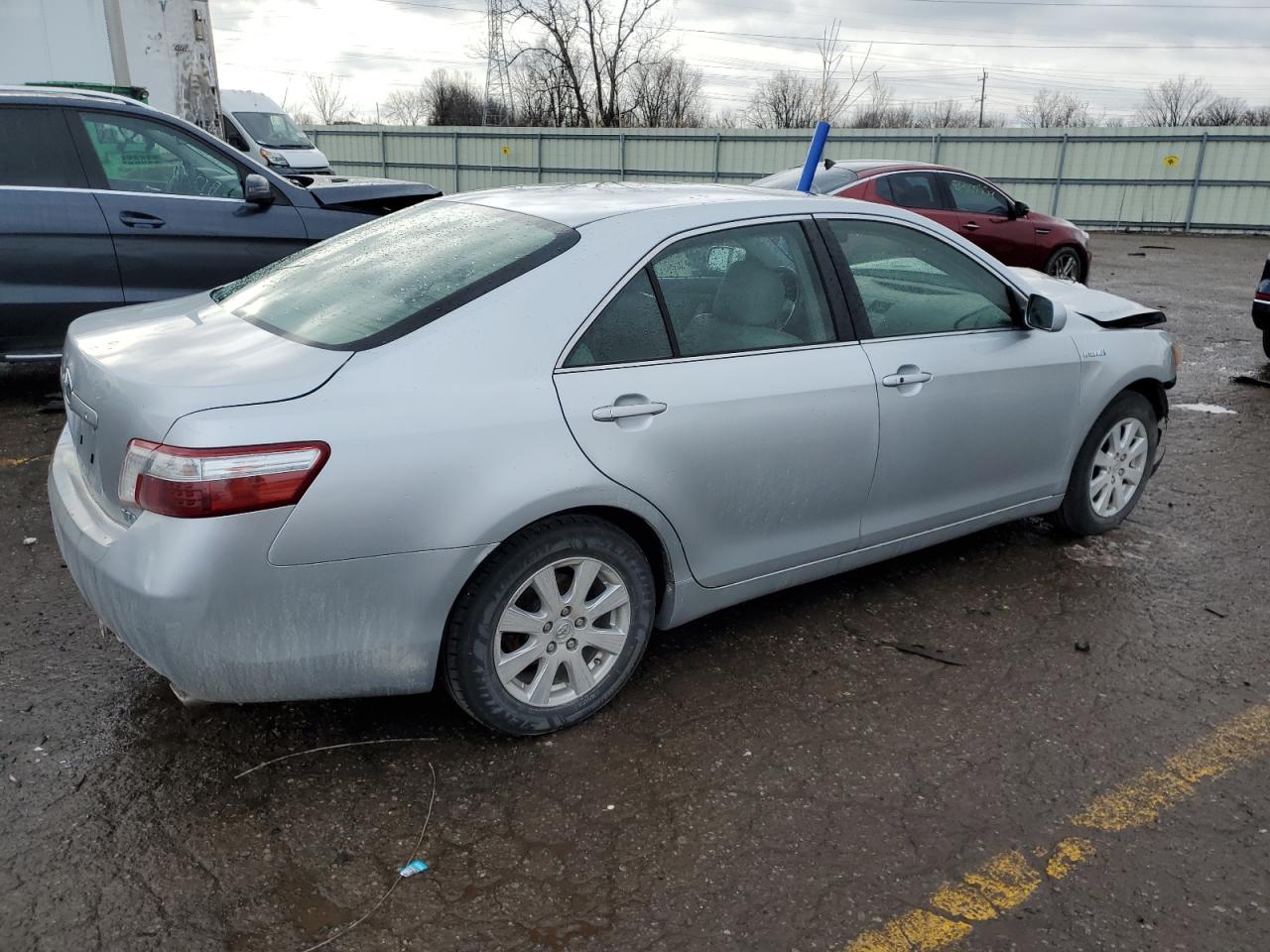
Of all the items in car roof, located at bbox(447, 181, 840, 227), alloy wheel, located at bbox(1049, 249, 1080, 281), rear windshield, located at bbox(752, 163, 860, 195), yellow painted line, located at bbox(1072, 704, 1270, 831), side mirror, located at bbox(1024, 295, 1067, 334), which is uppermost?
car roof, located at bbox(447, 181, 840, 227)

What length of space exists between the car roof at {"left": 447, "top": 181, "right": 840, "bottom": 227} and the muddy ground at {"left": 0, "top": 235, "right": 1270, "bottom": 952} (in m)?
1.54

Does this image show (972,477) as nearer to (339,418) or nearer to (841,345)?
(841,345)

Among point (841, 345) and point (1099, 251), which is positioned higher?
point (841, 345)

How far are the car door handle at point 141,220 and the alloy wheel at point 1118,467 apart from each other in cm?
542

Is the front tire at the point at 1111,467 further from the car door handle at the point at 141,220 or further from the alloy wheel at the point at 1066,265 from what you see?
the alloy wheel at the point at 1066,265

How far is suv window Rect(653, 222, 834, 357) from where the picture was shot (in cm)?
327

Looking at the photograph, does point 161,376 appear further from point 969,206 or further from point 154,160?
point 969,206

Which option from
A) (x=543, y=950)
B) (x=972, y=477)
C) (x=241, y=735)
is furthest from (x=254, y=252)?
(x=543, y=950)

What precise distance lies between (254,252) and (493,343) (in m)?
4.42

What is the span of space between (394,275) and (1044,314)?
2.49 metres

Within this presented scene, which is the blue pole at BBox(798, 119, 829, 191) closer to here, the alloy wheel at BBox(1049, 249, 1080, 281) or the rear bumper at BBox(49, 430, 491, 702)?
the rear bumper at BBox(49, 430, 491, 702)

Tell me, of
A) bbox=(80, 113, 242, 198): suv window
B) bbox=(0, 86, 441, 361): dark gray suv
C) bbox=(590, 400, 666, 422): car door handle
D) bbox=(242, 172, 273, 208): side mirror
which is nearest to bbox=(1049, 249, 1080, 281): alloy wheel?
bbox=(0, 86, 441, 361): dark gray suv

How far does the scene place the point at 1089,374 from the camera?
4.35m

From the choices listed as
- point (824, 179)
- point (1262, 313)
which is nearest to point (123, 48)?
point (824, 179)
